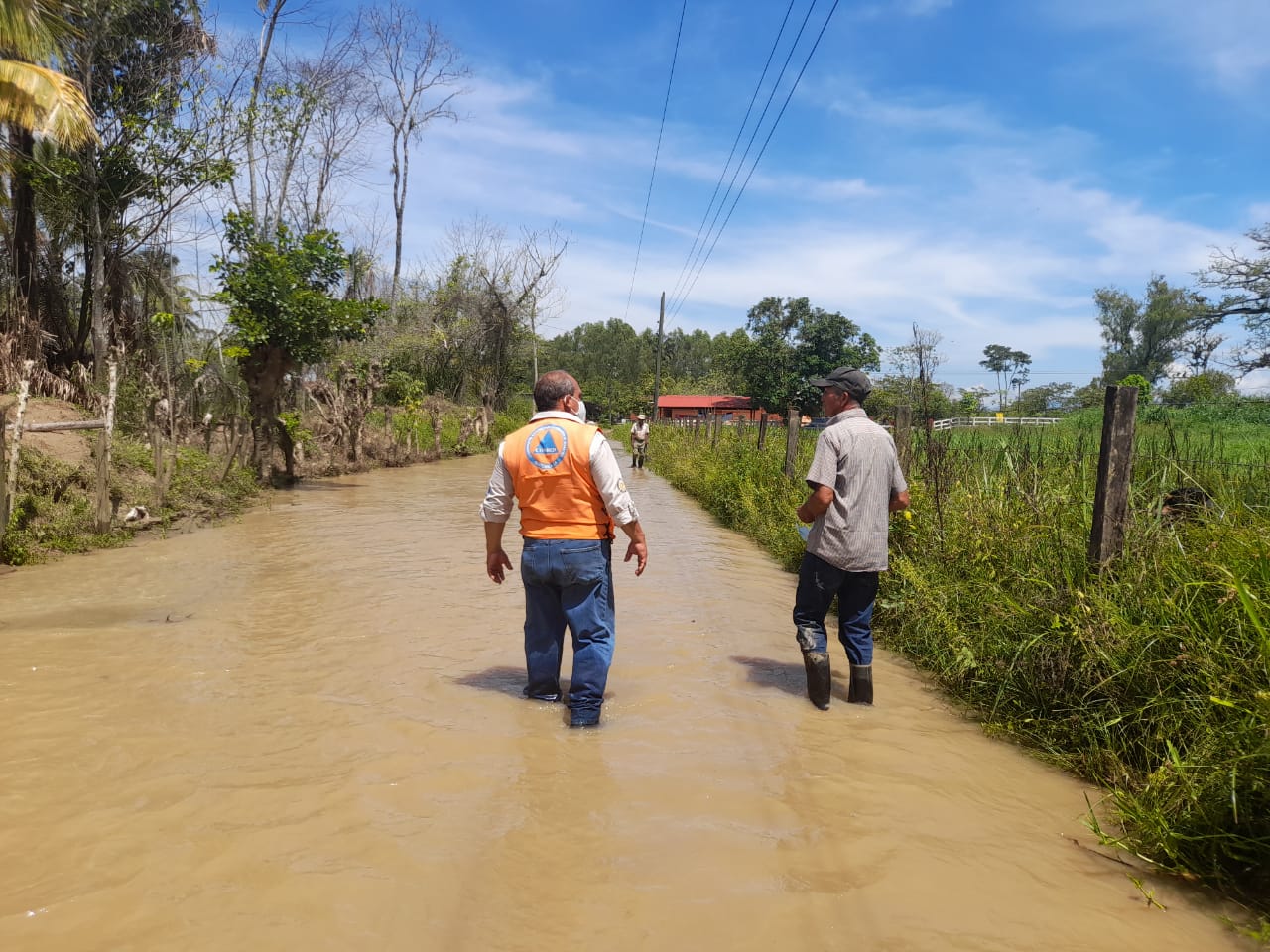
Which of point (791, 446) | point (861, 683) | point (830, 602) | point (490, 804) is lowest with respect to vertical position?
point (490, 804)

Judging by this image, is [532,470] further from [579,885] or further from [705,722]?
[579,885]

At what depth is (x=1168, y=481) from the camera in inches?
212

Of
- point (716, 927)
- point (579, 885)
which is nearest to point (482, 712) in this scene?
point (579, 885)

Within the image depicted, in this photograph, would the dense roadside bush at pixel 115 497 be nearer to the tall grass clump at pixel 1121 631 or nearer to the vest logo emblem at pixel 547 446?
the vest logo emblem at pixel 547 446

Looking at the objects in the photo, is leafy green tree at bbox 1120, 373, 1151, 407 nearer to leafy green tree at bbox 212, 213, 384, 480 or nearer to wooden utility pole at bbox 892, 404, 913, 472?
wooden utility pole at bbox 892, 404, 913, 472

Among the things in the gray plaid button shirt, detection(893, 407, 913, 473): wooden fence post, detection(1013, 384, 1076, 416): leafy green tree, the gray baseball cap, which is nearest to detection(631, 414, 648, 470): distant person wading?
detection(1013, 384, 1076, 416): leafy green tree

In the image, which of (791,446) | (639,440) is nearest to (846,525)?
(791,446)

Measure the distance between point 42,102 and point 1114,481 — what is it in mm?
14111

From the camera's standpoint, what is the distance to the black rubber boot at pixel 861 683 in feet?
15.9

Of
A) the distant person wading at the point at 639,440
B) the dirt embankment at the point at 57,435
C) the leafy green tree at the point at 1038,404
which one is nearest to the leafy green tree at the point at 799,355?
the leafy green tree at the point at 1038,404

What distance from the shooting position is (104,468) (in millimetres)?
8727

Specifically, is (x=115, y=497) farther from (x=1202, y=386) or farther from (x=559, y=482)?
(x=1202, y=386)

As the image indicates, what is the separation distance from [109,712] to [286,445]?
12.0 meters

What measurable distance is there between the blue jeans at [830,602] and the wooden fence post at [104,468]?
7.51 metres
